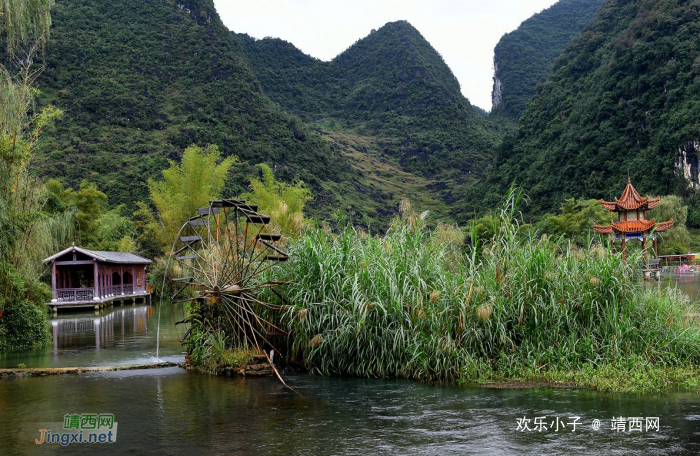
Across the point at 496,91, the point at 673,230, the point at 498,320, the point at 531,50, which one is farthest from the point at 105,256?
the point at 531,50

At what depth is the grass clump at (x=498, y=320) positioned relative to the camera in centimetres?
934

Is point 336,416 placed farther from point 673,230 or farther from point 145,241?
point 673,230

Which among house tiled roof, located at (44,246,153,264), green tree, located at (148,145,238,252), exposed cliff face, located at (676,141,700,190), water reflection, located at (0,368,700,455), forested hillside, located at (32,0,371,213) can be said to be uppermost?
forested hillside, located at (32,0,371,213)

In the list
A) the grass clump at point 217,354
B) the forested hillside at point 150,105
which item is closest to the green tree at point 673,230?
the forested hillside at point 150,105

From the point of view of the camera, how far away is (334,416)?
7.86 meters

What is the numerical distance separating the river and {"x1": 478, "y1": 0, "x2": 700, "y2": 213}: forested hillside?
46974mm

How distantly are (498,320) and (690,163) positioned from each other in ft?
183

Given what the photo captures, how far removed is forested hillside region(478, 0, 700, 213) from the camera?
193 ft

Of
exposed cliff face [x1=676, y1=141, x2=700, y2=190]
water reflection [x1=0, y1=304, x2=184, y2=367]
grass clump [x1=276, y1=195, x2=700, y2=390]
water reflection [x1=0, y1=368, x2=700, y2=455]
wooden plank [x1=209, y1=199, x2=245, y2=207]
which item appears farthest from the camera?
exposed cliff face [x1=676, y1=141, x2=700, y2=190]

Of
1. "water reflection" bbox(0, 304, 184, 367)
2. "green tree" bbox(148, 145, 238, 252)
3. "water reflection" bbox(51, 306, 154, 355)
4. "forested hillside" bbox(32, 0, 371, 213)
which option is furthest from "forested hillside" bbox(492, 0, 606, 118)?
"water reflection" bbox(0, 304, 184, 367)

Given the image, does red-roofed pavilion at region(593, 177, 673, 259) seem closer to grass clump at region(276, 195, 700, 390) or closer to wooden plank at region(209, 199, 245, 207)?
grass clump at region(276, 195, 700, 390)

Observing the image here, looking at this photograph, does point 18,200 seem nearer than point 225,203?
No

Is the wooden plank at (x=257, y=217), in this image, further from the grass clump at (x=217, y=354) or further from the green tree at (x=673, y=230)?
the green tree at (x=673, y=230)

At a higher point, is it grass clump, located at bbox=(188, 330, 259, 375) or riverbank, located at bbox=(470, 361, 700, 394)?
grass clump, located at bbox=(188, 330, 259, 375)
